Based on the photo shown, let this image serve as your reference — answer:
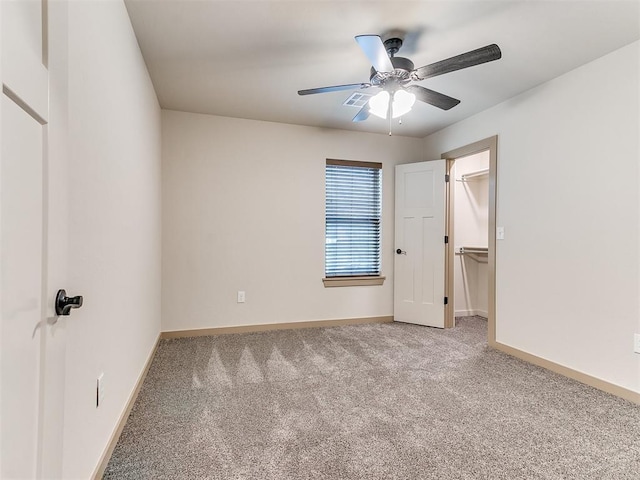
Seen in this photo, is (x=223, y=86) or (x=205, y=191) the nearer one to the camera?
(x=223, y=86)

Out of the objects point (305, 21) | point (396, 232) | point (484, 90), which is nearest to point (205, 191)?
point (305, 21)

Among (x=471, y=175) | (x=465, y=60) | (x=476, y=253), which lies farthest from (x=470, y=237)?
(x=465, y=60)

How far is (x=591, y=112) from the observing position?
2389mm

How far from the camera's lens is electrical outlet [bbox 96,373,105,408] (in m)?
1.38

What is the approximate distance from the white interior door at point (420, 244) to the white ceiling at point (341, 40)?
1095mm

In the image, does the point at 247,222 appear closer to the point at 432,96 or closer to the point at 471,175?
the point at 432,96

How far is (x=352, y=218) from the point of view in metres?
4.05

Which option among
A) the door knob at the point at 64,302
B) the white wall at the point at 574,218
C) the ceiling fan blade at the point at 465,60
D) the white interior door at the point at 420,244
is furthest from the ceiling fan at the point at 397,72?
the door knob at the point at 64,302

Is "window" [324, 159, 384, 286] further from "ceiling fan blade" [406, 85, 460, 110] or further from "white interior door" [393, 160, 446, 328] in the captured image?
"ceiling fan blade" [406, 85, 460, 110]

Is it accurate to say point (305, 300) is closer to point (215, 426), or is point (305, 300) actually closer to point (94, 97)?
point (215, 426)

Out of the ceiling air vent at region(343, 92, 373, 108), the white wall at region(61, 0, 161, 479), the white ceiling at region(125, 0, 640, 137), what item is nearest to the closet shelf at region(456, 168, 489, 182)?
the white ceiling at region(125, 0, 640, 137)

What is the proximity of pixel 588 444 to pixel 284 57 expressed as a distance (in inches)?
117

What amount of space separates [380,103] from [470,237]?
2894 millimetres

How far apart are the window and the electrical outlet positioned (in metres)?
2.63
